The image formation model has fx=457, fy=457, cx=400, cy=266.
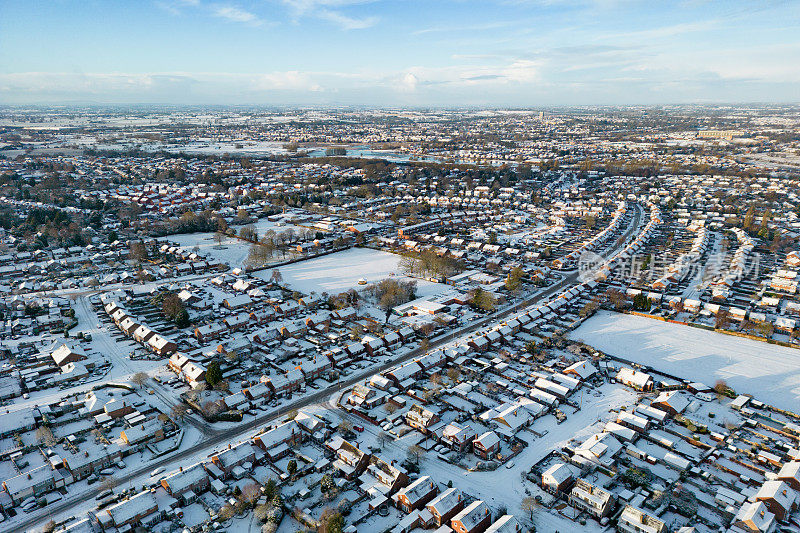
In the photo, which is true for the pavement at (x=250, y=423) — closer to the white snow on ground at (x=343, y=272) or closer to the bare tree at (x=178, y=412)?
the bare tree at (x=178, y=412)

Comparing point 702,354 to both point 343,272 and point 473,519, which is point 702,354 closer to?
point 473,519

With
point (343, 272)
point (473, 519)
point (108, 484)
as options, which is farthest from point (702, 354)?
point (108, 484)

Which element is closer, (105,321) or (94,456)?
(94,456)

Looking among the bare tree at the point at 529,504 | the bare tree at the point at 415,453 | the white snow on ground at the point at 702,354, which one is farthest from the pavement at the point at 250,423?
the bare tree at the point at 529,504

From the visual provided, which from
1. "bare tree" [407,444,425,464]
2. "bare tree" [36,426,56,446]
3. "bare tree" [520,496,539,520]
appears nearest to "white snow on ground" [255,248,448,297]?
"bare tree" [407,444,425,464]

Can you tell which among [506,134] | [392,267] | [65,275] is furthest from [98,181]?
[506,134]

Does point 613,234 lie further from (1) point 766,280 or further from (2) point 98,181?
(2) point 98,181

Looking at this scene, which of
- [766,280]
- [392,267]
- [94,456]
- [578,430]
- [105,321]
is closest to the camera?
[94,456]
